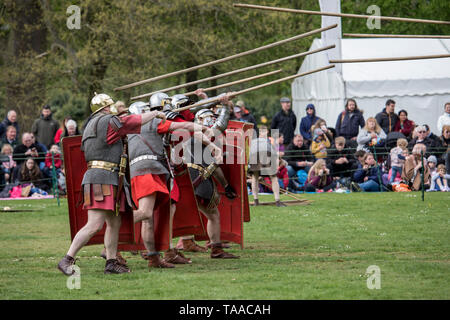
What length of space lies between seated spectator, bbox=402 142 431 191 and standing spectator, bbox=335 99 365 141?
158cm

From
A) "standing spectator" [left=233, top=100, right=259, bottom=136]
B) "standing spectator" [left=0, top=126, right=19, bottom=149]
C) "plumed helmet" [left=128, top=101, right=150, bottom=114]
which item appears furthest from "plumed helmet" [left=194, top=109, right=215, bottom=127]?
"standing spectator" [left=0, top=126, right=19, bottom=149]

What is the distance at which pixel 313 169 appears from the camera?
17828mm

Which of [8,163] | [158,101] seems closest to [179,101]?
[158,101]

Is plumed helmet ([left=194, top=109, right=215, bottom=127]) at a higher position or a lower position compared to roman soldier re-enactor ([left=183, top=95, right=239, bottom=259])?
higher

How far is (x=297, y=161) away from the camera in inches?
731

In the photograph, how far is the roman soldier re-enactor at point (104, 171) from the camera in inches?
329

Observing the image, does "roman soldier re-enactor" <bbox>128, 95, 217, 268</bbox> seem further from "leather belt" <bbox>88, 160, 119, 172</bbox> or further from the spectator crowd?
the spectator crowd

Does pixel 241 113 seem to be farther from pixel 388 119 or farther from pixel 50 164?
pixel 50 164

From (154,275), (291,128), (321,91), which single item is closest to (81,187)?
(154,275)

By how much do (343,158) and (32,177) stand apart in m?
6.47

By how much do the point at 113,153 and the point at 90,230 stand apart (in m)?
0.79

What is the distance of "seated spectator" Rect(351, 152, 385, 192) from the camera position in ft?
58.0

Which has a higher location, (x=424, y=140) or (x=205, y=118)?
(x=205, y=118)
